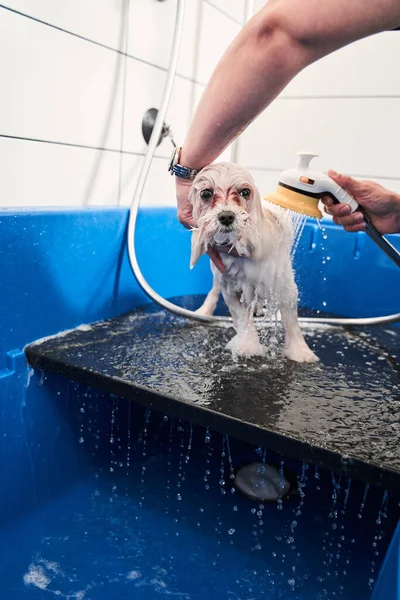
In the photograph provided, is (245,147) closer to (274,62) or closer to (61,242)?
(61,242)

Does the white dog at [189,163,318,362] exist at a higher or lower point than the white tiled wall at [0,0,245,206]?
lower

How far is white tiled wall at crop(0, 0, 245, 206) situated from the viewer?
113 centimetres

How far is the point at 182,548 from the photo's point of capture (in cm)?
88

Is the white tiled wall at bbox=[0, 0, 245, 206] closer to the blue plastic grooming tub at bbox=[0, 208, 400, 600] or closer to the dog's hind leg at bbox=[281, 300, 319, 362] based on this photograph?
the blue plastic grooming tub at bbox=[0, 208, 400, 600]

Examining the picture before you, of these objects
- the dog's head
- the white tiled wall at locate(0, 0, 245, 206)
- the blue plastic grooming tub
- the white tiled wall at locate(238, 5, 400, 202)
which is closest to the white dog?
the dog's head

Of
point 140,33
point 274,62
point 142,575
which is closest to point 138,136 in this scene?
point 140,33

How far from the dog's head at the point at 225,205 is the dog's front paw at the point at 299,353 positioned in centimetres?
26

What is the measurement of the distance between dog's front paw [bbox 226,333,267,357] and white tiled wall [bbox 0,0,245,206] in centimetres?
60

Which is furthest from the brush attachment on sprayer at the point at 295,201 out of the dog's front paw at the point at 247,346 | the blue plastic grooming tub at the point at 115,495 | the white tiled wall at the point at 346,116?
the white tiled wall at the point at 346,116

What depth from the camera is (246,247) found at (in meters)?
0.84

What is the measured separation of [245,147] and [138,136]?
2.12 feet

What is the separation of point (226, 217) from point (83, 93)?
28.4 inches

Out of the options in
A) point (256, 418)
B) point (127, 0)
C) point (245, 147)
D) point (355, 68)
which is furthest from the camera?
point (245, 147)

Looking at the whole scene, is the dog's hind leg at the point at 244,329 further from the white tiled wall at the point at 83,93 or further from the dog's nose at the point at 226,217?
the white tiled wall at the point at 83,93
